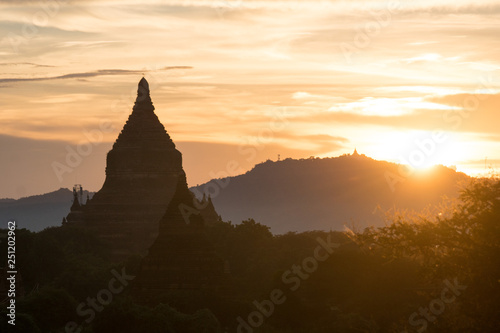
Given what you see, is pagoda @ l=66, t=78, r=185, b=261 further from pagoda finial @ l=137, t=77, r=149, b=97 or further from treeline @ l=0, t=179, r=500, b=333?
treeline @ l=0, t=179, r=500, b=333

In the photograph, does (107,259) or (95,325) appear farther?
(107,259)

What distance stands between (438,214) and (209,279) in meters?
42.9

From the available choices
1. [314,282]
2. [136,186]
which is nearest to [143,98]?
[136,186]

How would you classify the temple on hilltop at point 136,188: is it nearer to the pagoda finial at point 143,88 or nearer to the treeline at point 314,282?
the pagoda finial at point 143,88

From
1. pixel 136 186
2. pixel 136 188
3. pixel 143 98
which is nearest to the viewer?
pixel 136 188

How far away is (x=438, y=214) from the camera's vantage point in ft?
123

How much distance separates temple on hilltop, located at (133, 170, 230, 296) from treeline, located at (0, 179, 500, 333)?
4.64 ft

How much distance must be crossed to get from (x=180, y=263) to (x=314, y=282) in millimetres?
9524

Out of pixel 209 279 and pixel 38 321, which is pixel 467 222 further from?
pixel 209 279

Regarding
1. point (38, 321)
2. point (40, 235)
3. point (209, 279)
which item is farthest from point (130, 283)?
point (40, 235)

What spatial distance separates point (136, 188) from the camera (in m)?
136

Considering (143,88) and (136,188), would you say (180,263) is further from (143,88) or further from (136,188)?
(143,88)

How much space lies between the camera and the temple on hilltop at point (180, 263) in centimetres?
7856

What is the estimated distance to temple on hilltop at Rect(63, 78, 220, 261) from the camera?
430 ft
